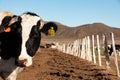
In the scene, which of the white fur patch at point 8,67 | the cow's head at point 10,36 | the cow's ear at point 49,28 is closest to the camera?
the cow's head at point 10,36

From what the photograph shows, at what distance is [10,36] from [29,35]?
0.74 m

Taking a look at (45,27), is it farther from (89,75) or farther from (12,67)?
(89,75)

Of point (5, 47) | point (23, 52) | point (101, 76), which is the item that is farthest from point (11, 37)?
point (101, 76)

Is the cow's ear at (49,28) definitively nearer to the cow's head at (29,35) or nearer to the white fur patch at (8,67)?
the cow's head at (29,35)

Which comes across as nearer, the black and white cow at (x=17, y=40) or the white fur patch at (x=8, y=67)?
the black and white cow at (x=17, y=40)

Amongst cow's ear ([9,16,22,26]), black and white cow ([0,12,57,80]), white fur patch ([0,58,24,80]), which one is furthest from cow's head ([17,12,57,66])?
white fur patch ([0,58,24,80])

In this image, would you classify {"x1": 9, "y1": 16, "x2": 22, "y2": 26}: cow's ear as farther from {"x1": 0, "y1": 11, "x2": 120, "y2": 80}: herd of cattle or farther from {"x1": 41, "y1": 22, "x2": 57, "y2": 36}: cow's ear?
{"x1": 41, "y1": 22, "x2": 57, "y2": 36}: cow's ear

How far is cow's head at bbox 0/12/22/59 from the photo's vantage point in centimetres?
826

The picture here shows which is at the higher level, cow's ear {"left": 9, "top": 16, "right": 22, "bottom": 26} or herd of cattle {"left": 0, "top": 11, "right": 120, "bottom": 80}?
cow's ear {"left": 9, "top": 16, "right": 22, "bottom": 26}

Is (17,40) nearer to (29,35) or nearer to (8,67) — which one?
(29,35)

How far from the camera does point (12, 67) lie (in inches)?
346

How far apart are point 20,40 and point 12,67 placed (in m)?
1.01

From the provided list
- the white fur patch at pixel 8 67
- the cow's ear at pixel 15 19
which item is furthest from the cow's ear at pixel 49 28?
the white fur patch at pixel 8 67

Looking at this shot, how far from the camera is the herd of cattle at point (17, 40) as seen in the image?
8.03m
